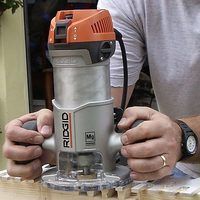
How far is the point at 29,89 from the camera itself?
3809 millimetres

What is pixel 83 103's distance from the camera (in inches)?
41.0

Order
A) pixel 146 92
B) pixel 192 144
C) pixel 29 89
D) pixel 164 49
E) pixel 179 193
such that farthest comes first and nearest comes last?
pixel 29 89 → pixel 146 92 → pixel 164 49 → pixel 192 144 → pixel 179 193

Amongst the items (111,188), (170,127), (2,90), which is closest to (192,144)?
(170,127)

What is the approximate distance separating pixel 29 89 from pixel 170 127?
281 centimetres

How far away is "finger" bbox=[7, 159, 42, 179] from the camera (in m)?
1.16

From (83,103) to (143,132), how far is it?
124 mm

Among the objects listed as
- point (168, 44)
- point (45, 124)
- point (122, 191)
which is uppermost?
point (168, 44)

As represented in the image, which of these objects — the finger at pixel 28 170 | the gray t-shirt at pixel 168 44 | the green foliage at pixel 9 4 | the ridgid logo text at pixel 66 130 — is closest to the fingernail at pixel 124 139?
the ridgid logo text at pixel 66 130

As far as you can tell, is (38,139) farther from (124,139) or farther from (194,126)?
(194,126)

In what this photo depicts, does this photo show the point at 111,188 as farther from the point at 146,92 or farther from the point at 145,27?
the point at 146,92

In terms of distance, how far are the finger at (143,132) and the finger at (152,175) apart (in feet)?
0.22

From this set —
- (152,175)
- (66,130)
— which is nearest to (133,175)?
(152,175)

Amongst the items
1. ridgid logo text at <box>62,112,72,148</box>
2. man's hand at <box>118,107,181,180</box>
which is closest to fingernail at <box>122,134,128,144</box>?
man's hand at <box>118,107,181,180</box>

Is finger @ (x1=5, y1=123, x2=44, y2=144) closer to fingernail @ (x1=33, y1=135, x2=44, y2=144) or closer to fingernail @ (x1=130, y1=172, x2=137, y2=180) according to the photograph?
fingernail @ (x1=33, y1=135, x2=44, y2=144)
